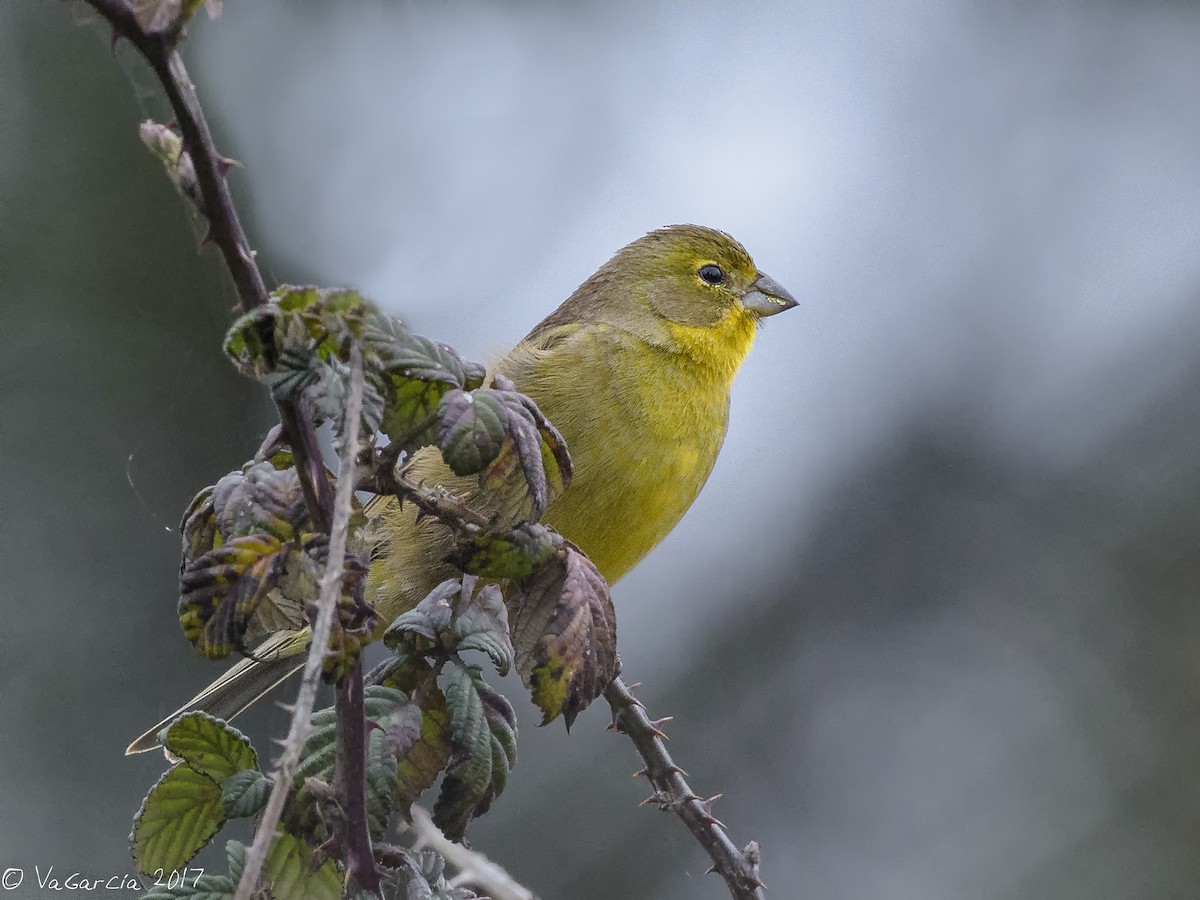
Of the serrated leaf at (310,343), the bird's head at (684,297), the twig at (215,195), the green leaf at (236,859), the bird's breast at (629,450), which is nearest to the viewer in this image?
the twig at (215,195)

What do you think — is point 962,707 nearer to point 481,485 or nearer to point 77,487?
point 77,487

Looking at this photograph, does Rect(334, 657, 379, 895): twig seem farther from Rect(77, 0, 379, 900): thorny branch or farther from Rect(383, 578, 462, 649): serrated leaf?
Rect(383, 578, 462, 649): serrated leaf

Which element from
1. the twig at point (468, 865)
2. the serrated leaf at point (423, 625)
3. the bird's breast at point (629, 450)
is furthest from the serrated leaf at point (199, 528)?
the bird's breast at point (629, 450)

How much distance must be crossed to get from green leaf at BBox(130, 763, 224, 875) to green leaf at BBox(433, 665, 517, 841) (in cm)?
31

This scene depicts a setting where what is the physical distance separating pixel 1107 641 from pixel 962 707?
0.73 m

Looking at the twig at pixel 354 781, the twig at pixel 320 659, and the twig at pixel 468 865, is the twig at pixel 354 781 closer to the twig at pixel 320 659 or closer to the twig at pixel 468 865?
the twig at pixel 320 659

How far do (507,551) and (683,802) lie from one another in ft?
4.19

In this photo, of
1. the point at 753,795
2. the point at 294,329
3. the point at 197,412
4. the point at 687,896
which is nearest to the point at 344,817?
the point at 294,329

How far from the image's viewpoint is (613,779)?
564 cm

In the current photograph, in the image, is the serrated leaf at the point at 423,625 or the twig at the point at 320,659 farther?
the serrated leaf at the point at 423,625

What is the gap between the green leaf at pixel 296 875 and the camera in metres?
1.58

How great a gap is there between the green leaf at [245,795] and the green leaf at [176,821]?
97mm

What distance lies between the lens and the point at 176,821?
5.37 feet

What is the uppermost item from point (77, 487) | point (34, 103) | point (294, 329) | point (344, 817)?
point (34, 103)
